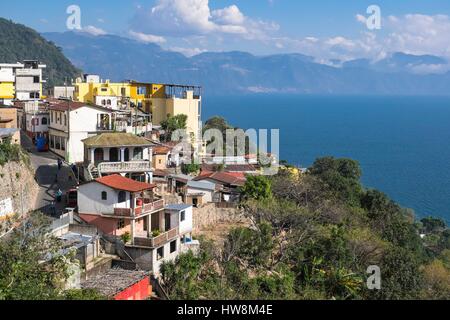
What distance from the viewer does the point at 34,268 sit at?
16.8 m

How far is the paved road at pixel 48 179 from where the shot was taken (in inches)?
1002

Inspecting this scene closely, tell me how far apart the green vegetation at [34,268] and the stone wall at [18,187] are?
4670mm

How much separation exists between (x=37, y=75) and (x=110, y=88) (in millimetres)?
9598

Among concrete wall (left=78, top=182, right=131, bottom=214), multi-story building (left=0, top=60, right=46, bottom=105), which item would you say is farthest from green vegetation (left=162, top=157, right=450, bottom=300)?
multi-story building (left=0, top=60, right=46, bottom=105)

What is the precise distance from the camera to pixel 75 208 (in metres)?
24.0

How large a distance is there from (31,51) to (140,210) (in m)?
121

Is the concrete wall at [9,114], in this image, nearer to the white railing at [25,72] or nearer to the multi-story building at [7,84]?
the multi-story building at [7,84]

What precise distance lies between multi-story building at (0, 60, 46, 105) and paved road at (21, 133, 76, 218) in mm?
18090

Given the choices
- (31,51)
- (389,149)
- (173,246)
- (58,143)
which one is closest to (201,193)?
(173,246)

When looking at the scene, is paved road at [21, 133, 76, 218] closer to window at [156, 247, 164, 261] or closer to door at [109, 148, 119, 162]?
door at [109, 148, 119, 162]

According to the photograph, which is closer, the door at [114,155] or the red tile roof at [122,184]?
the red tile roof at [122,184]

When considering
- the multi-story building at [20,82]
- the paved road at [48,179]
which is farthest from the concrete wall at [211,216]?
the multi-story building at [20,82]
